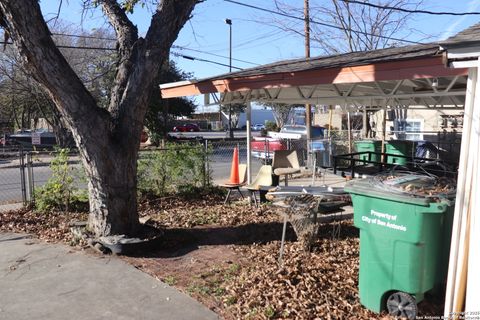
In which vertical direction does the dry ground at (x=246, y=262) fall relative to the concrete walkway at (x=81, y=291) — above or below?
above

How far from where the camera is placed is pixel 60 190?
28.8ft

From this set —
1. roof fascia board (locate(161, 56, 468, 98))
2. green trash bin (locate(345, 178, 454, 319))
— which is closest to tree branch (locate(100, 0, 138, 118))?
roof fascia board (locate(161, 56, 468, 98))

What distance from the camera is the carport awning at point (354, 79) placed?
222 inches

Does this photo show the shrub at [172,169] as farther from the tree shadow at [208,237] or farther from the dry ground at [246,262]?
the tree shadow at [208,237]

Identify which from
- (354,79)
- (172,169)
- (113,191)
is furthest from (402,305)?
(172,169)

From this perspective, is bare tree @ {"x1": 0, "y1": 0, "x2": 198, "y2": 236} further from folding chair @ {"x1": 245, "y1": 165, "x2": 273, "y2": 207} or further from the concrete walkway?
folding chair @ {"x1": 245, "y1": 165, "x2": 273, "y2": 207}

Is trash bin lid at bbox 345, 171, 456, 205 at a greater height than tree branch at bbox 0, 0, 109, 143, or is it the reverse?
tree branch at bbox 0, 0, 109, 143

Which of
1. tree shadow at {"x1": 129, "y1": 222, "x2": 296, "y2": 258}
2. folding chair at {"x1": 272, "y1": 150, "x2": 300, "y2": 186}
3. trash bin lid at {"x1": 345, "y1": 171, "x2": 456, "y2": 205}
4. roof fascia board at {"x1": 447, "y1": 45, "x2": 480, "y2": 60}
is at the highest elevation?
roof fascia board at {"x1": 447, "y1": 45, "x2": 480, "y2": 60}

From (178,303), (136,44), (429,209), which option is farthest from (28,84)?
(429,209)

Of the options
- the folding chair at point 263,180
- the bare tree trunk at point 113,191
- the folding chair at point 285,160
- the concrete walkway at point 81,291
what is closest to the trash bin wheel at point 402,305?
the concrete walkway at point 81,291

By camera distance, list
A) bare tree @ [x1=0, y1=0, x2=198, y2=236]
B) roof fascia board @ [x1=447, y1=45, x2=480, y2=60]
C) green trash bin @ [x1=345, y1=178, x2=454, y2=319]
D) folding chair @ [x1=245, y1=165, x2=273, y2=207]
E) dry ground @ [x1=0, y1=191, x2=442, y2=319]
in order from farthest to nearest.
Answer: folding chair @ [x1=245, y1=165, x2=273, y2=207] < bare tree @ [x1=0, y1=0, x2=198, y2=236] < dry ground @ [x1=0, y1=191, x2=442, y2=319] < green trash bin @ [x1=345, y1=178, x2=454, y2=319] < roof fascia board @ [x1=447, y1=45, x2=480, y2=60]

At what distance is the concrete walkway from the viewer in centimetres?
436

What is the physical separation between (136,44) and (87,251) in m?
3.02

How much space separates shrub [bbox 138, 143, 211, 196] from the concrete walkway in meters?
3.76
